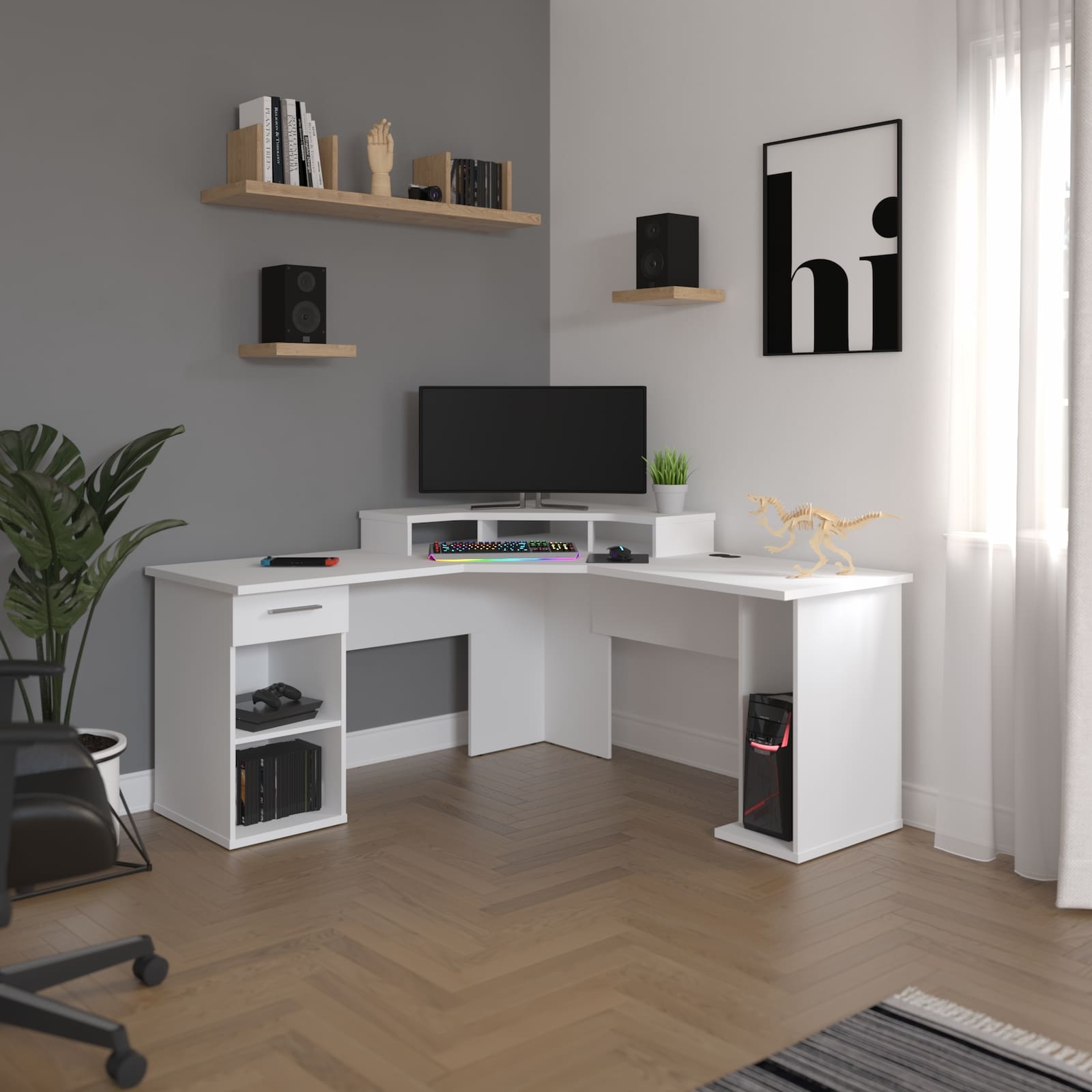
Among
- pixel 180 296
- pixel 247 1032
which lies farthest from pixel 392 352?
pixel 247 1032

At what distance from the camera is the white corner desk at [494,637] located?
11.4 feet

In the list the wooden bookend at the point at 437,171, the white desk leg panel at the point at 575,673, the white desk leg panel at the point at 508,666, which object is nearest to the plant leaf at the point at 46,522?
the white desk leg panel at the point at 508,666

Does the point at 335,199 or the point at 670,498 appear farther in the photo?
the point at 670,498

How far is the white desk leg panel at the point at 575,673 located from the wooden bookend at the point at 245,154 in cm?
178

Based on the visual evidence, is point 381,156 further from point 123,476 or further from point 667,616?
point 667,616

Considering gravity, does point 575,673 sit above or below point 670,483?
below

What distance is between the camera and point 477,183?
4379 mm

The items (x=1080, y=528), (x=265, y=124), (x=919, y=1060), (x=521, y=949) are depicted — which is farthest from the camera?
(x=265, y=124)

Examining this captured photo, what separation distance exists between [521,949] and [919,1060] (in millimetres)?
898

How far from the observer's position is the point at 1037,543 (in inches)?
129

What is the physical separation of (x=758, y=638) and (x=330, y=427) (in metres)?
1.63

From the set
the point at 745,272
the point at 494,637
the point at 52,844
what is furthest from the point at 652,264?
the point at 52,844

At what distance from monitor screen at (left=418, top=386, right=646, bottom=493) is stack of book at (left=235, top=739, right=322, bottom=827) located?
42.5 inches

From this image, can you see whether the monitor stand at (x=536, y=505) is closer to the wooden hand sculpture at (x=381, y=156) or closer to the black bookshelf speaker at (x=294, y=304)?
the black bookshelf speaker at (x=294, y=304)
